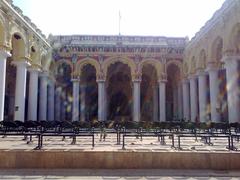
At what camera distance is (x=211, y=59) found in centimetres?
2108

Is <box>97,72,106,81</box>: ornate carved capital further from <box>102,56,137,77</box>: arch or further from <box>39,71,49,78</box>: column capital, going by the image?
<box>39,71,49,78</box>: column capital

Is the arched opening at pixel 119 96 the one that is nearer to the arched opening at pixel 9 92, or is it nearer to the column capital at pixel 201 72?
the arched opening at pixel 9 92

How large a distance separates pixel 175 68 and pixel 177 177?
83.0 feet

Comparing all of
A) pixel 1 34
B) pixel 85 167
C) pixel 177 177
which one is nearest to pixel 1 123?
pixel 1 34

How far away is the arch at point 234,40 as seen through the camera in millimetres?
17411

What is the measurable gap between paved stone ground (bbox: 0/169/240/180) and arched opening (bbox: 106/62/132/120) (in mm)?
27362

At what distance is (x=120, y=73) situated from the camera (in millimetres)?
34062

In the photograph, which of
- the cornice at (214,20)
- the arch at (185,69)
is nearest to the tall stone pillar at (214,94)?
the cornice at (214,20)

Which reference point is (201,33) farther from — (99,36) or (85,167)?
(85,167)

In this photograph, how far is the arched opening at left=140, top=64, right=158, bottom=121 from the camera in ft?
102

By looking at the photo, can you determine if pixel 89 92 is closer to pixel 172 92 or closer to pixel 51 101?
pixel 51 101

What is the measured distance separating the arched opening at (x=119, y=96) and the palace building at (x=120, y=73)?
129 millimetres

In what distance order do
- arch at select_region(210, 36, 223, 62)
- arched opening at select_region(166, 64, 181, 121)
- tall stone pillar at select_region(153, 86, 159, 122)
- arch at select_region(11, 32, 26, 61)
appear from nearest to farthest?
arch at select_region(11, 32, 26, 61) < arch at select_region(210, 36, 223, 62) < arched opening at select_region(166, 64, 181, 121) < tall stone pillar at select_region(153, 86, 159, 122)

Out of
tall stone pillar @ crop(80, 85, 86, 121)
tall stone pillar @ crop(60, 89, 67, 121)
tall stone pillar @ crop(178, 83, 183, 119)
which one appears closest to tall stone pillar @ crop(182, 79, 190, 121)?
tall stone pillar @ crop(178, 83, 183, 119)
